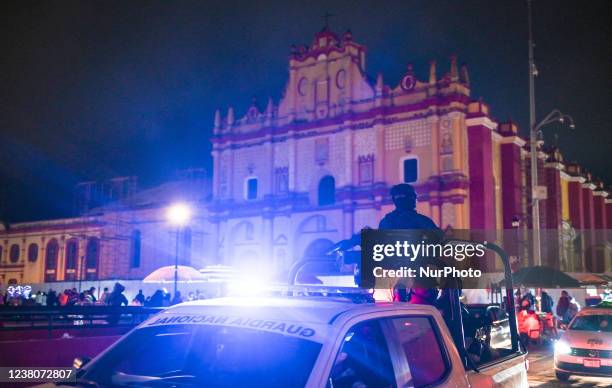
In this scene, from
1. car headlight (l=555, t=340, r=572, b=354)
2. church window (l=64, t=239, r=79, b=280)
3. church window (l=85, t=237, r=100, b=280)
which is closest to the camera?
car headlight (l=555, t=340, r=572, b=354)

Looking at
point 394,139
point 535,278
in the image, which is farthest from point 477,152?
point 535,278

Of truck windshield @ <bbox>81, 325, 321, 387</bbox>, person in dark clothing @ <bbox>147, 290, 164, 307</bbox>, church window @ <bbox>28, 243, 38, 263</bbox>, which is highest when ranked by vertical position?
church window @ <bbox>28, 243, 38, 263</bbox>

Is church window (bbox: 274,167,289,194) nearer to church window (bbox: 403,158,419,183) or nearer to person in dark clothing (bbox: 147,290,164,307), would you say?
church window (bbox: 403,158,419,183)

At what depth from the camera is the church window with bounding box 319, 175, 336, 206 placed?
4044 cm

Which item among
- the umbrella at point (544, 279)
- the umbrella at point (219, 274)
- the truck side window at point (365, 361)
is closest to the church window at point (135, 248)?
the umbrella at point (219, 274)

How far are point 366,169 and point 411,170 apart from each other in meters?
2.90

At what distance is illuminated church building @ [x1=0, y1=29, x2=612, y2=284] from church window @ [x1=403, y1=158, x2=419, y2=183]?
0.22ft

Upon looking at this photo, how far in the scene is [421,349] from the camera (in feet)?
12.7

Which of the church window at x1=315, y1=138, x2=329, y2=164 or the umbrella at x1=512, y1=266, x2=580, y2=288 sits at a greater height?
the church window at x1=315, y1=138, x2=329, y2=164

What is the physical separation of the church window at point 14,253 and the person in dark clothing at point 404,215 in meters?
60.8

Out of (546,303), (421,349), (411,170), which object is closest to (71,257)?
(411,170)

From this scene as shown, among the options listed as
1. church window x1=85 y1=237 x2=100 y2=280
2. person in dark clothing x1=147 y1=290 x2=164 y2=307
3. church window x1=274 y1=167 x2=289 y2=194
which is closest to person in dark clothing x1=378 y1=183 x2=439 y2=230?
person in dark clothing x1=147 y1=290 x2=164 y2=307

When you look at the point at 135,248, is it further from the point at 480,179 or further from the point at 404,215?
the point at 404,215

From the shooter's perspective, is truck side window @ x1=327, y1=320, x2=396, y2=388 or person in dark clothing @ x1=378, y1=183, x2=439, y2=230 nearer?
truck side window @ x1=327, y1=320, x2=396, y2=388
